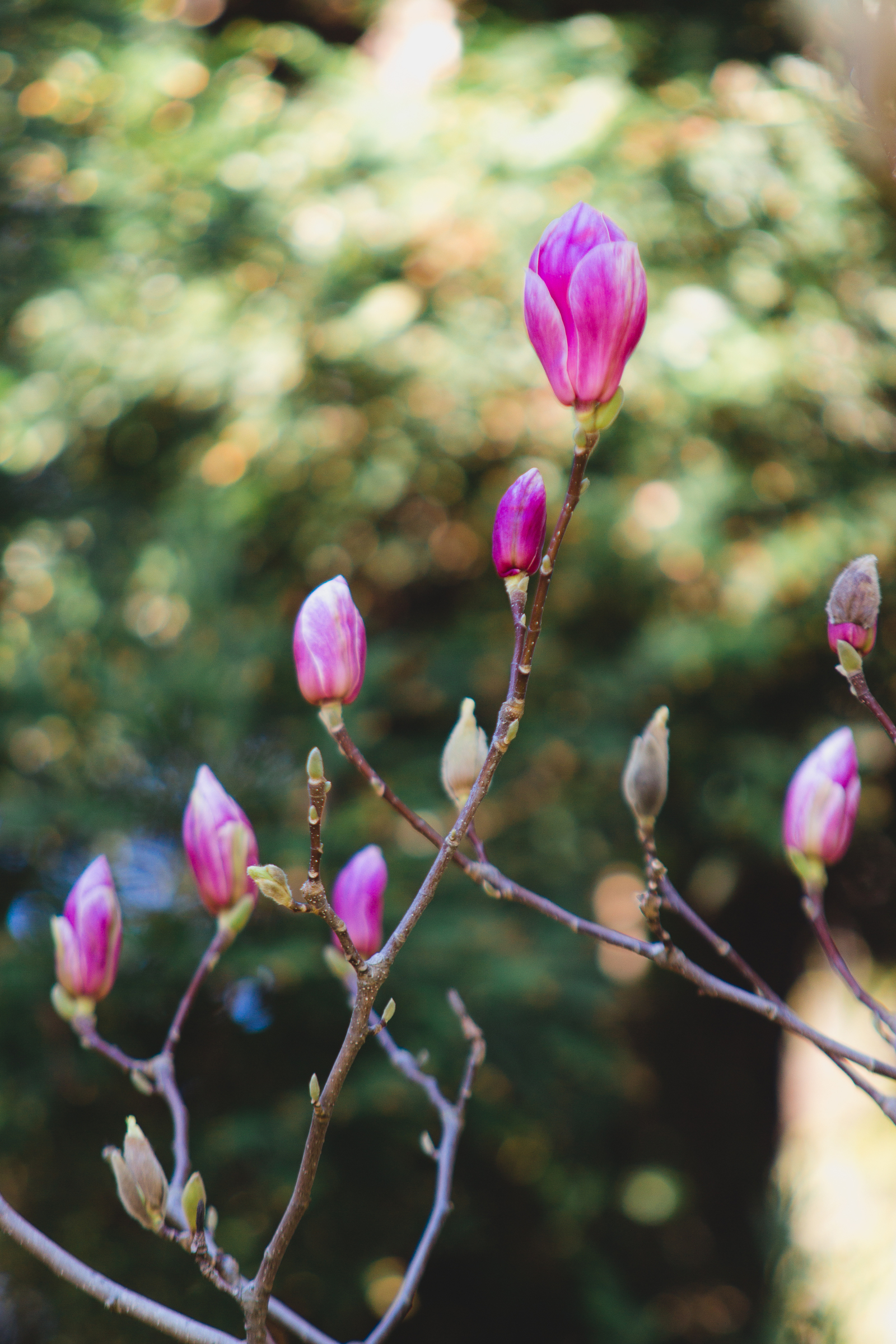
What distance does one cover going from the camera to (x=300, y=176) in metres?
1.73

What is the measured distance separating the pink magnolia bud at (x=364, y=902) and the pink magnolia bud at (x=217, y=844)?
6cm

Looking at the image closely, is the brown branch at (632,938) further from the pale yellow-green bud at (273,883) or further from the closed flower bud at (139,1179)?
the closed flower bud at (139,1179)

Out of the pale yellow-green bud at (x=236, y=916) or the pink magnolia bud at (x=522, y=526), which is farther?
the pale yellow-green bud at (x=236, y=916)

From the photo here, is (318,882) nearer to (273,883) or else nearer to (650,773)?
(273,883)

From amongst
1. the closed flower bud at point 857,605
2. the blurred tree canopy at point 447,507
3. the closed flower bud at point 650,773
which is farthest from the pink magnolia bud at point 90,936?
the blurred tree canopy at point 447,507

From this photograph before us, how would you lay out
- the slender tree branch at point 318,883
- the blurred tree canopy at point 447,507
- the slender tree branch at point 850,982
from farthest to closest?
the blurred tree canopy at point 447,507 → the slender tree branch at point 850,982 → the slender tree branch at point 318,883

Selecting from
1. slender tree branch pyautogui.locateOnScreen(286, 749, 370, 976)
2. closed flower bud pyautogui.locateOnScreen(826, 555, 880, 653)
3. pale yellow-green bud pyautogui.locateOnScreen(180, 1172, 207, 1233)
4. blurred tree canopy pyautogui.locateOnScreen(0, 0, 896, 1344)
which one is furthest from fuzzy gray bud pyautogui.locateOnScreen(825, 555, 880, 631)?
blurred tree canopy pyautogui.locateOnScreen(0, 0, 896, 1344)

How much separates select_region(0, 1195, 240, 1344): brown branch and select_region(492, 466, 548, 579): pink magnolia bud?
34cm

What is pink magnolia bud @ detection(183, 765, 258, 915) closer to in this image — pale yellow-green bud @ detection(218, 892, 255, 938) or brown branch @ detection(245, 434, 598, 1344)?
pale yellow-green bud @ detection(218, 892, 255, 938)

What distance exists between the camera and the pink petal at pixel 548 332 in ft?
1.31

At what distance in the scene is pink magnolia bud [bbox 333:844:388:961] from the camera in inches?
22.3

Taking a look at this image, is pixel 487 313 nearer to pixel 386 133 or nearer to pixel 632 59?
pixel 386 133

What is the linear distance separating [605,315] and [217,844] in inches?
13.3

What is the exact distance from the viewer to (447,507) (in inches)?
82.0
